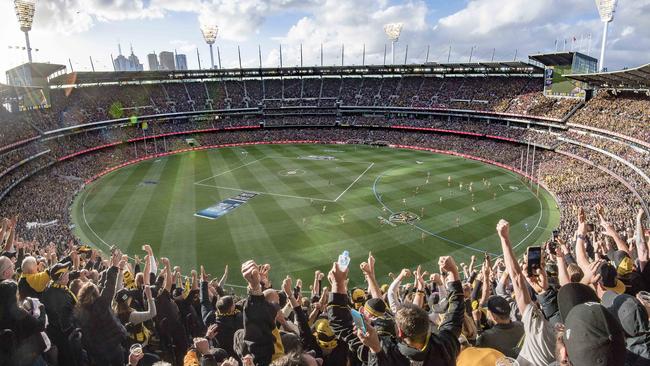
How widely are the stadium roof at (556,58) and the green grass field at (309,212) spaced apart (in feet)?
80.4

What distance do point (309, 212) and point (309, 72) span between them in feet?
205

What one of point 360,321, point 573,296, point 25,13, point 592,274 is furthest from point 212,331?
point 25,13

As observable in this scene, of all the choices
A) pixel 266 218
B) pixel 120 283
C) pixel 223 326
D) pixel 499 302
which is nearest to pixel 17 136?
pixel 266 218

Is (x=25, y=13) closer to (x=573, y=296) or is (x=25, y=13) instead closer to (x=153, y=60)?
(x=573, y=296)

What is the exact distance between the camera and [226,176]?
167 ft

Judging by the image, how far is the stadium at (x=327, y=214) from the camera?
5.35 m

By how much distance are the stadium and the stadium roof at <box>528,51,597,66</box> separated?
0.64m

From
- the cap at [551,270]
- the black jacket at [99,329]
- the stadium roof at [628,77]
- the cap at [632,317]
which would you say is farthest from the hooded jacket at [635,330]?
the stadium roof at [628,77]

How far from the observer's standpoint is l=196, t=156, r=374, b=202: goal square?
4344cm

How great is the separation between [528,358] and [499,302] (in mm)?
899

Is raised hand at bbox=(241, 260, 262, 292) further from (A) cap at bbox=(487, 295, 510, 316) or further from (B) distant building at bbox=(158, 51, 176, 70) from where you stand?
(B) distant building at bbox=(158, 51, 176, 70)

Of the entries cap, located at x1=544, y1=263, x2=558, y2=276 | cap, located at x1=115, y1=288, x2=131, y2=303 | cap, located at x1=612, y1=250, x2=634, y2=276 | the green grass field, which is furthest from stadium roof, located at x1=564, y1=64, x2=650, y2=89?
cap, located at x1=115, y1=288, x2=131, y2=303

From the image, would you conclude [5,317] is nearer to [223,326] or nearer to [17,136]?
[223,326]

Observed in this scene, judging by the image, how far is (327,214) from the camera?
3594 centimetres
